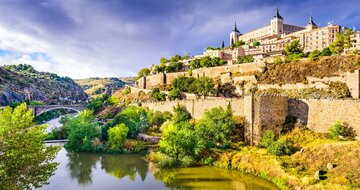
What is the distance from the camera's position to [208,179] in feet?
81.8

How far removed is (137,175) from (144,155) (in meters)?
7.18

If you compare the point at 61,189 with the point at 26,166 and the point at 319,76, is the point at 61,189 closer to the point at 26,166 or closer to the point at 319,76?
the point at 26,166

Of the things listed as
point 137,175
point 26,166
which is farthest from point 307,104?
point 26,166

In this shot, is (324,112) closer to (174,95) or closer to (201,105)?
(201,105)

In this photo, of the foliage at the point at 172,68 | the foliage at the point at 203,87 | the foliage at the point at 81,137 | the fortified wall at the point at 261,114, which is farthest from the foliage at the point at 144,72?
the fortified wall at the point at 261,114

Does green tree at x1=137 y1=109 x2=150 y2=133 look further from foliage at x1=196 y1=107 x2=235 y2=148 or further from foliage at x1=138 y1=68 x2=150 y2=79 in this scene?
foliage at x1=138 y1=68 x2=150 y2=79

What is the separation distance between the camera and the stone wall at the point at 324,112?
25.9m

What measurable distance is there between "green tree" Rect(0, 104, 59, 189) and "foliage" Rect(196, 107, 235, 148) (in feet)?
53.3

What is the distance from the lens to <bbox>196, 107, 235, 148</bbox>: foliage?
3023 centimetres

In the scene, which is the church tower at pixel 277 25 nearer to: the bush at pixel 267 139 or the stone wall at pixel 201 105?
the stone wall at pixel 201 105

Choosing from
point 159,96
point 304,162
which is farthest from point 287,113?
point 159,96

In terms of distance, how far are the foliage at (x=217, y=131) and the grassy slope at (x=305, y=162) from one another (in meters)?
1.75

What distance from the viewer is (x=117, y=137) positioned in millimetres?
36219

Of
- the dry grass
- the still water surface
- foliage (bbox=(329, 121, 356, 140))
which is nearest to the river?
the still water surface
